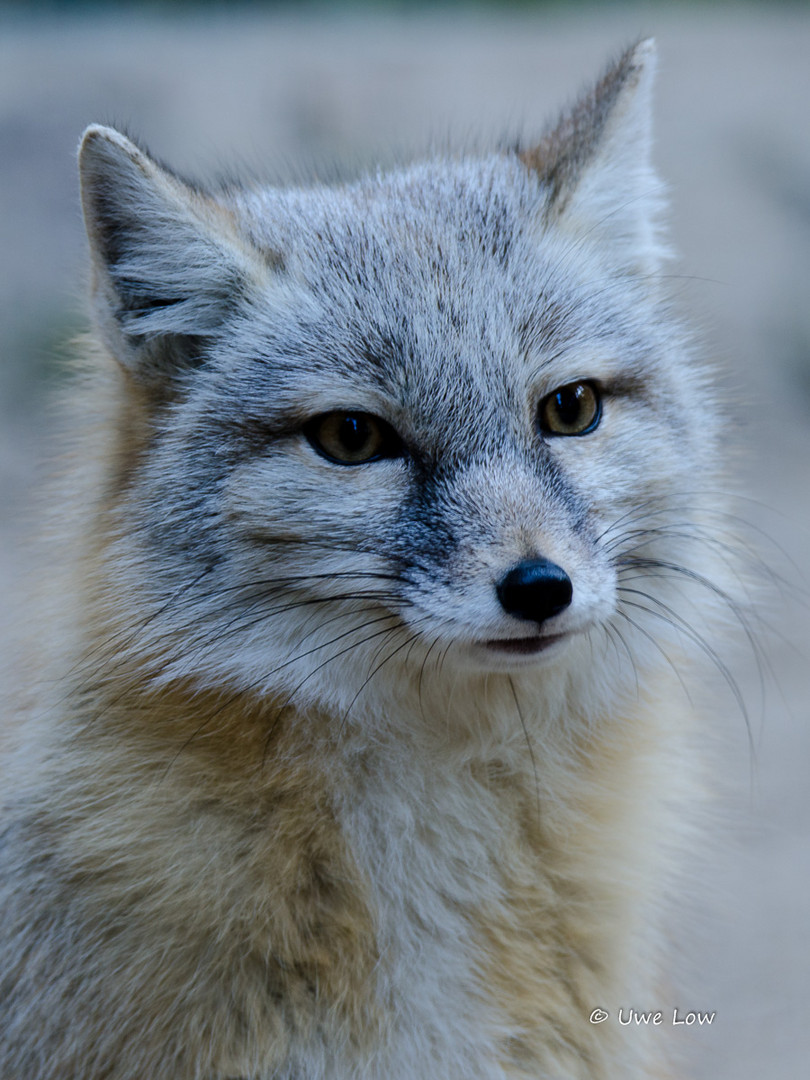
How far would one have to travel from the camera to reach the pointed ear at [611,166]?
2.70 meters

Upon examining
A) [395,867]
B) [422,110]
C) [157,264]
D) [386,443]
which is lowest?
[395,867]

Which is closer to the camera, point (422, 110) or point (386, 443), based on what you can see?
point (386, 443)

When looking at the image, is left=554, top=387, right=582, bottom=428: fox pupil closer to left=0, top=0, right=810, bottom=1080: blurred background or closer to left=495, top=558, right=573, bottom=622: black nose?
left=495, top=558, right=573, bottom=622: black nose

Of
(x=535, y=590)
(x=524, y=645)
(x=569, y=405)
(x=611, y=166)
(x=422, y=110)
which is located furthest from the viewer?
(x=422, y=110)

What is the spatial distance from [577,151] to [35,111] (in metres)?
6.50

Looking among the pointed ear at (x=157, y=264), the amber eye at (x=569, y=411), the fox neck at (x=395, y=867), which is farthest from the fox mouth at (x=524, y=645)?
the pointed ear at (x=157, y=264)

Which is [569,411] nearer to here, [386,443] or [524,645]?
[386,443]

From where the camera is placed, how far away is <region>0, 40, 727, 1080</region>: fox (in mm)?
2213

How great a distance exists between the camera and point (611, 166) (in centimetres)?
276

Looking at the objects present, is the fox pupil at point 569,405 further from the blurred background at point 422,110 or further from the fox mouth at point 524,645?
the blurred background at point 422,110

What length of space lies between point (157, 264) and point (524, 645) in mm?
1114

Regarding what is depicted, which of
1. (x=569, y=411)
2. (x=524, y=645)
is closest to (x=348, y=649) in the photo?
(x=524, y=645)

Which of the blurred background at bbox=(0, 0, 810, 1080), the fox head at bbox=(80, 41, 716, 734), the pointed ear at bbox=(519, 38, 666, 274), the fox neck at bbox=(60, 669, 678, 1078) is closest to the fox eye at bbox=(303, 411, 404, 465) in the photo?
the fox head at bbox=(80, 41, 716, 734)

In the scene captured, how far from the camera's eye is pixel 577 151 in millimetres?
2711
